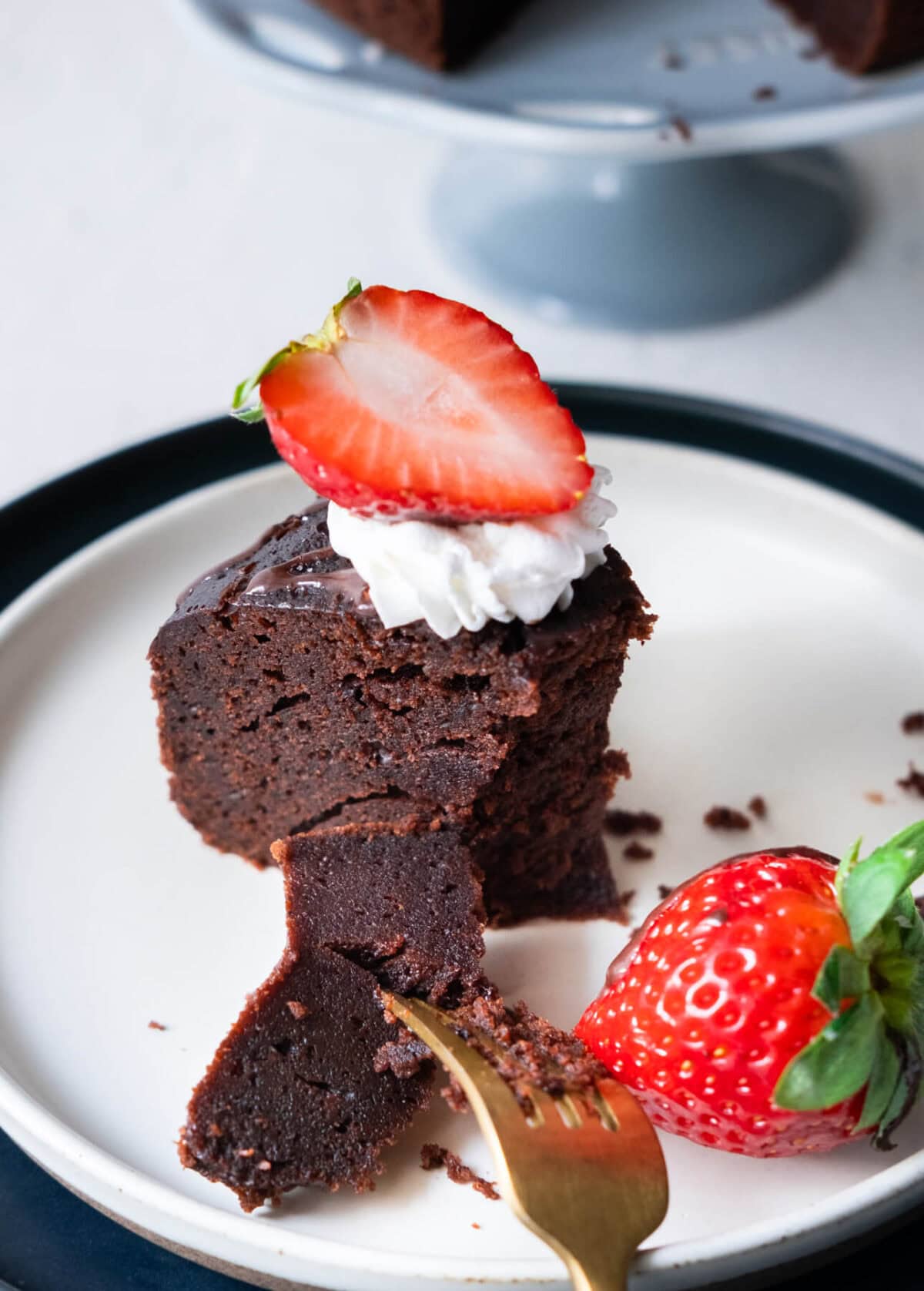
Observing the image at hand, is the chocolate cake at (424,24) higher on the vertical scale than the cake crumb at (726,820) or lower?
higher

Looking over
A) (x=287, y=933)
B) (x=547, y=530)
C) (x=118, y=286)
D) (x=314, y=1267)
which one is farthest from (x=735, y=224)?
(x=314, y=1267)

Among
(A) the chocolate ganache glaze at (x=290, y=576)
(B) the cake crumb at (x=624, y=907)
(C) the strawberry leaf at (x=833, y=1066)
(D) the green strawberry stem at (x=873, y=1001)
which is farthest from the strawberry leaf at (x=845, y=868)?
(A) the chocolate ganache glaze at (x=290, y=576)

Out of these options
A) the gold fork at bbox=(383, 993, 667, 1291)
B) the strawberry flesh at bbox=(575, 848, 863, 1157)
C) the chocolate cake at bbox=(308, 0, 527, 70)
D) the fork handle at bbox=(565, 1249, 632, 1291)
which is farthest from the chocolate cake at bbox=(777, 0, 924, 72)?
the fork handle at bbox=(565, 1249, 632, 1291)

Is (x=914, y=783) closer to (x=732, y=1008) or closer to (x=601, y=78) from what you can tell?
(x=732, y=1008)

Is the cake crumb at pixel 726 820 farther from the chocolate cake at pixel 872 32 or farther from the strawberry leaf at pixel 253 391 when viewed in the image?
the chocolate cake at pixel 872 32

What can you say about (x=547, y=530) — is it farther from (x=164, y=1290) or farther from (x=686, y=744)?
(x=164, y=1290)

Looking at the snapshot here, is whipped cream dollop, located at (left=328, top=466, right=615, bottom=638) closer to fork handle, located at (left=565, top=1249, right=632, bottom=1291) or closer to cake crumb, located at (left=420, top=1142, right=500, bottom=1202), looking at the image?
cake crumb, located at (left=420, top=1142, right=500, bottom=1202)
